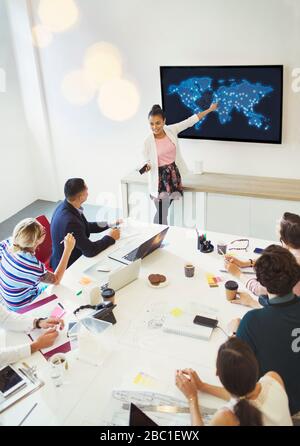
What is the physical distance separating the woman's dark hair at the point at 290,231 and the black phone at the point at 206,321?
2.06 ft

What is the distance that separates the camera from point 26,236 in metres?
2.40

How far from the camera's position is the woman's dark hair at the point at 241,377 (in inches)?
54.9

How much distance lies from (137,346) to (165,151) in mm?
2259

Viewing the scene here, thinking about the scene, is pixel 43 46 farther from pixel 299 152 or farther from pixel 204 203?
pixel 299 152

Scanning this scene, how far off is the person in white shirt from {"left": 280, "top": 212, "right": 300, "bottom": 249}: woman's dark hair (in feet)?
4.28

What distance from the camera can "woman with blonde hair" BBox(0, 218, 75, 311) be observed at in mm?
→ 2422

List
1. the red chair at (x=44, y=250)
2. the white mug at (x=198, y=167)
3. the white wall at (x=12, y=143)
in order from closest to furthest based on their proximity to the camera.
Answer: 1. the red chair at (x=44, y=250)
2. the white mug at (x=198, y=167)
3. the white wall at (x=12, y=143)

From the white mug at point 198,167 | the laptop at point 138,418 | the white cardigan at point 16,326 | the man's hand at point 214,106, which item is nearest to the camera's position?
the laptop at point 138,418

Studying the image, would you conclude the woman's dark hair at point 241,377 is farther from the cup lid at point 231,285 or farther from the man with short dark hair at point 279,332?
the cup lid at point 231,285

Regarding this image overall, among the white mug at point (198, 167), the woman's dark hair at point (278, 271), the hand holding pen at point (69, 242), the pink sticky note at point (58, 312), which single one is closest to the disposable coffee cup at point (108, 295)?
the pink sticky note at point (58, 312)

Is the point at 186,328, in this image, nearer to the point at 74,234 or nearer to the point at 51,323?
the point at 51,323

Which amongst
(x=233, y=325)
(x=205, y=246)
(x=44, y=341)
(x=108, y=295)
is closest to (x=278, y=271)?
(x=233, y=325)
